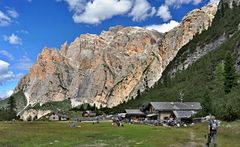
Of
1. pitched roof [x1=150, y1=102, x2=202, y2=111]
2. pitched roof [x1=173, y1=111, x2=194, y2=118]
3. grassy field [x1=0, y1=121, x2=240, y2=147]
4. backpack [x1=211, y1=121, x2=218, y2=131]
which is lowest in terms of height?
grassy field [x1=0, y1=121, x2=240, y2=147]

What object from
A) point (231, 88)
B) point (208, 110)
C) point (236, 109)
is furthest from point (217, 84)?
point (236, 109)

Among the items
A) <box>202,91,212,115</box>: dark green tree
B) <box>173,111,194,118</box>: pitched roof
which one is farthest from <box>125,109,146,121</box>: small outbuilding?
<box>202,91,212,115</box>: dark green tree

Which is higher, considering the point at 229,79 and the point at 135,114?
the point at 229,79

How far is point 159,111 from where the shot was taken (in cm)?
15625

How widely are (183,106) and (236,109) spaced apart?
77.9 metres

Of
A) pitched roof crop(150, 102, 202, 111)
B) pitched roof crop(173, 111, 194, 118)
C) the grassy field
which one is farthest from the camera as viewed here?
pitched roof crop(150, 102, 202, 111)

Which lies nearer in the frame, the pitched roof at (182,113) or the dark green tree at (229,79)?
the dark green tree at (229,79)

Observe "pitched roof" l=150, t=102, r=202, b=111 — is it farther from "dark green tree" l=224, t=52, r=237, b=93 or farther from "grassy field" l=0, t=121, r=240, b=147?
"grassy field" l=0, t=121, r=240, b=147

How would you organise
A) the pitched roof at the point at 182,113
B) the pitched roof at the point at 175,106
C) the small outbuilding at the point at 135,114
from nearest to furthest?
1. the pitched roof at the point at 182,113
2. the pitched roof at the point at 175,106
3. the small outbuilding at the point at 135,114

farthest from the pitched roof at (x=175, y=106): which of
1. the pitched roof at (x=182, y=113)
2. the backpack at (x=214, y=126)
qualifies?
the backpack at (x=214, y=126)

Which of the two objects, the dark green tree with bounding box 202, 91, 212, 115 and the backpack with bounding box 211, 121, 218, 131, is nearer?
the backpack with bounding box 211, 121, 218, 131

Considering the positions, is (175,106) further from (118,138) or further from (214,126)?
(214,126)

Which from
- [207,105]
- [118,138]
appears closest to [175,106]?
[207,105]

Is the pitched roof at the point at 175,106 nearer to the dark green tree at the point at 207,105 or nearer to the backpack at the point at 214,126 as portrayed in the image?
the dark green tree at the point at 207,105
